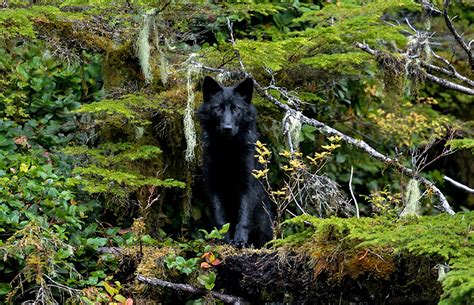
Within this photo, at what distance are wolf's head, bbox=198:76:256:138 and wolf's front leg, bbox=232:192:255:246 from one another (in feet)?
2.13

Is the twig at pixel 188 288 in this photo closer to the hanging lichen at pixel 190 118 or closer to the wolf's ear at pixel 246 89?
the hanging lichen at pixel 190 118

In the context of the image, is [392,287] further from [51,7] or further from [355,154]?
[355,154]

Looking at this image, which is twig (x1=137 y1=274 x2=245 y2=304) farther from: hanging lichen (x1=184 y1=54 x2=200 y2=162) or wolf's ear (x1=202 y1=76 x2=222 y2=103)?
wolf's ear (x1=202 y1=76 x2=222 y2=103)

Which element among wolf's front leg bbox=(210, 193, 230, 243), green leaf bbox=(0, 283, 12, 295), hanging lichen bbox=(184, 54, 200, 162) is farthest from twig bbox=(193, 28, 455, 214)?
green leaf bbox=(0, 283, 12, 295)

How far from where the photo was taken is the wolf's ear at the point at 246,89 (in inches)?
288

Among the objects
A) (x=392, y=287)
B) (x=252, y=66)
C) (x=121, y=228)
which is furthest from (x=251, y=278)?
(x=252, y=66)

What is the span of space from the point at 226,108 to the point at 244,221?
3.63 ft

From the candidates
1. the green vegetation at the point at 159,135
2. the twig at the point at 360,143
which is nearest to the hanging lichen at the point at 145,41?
the green vegetation at the point at 159,135

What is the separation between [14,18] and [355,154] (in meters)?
5.22

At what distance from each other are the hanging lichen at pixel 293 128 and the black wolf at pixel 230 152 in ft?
1.16

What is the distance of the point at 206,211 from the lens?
339 inches

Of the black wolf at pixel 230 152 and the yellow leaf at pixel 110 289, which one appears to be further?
the black wolf at pixel 230 152

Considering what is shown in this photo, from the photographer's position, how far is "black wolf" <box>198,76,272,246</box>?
7.25m

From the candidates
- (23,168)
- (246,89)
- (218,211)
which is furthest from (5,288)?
(246,89)
